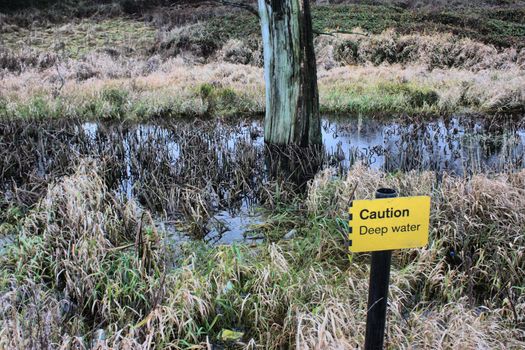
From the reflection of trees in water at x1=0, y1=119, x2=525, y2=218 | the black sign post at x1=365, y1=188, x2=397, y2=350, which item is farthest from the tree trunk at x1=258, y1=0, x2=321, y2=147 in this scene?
the black sign post at x1=365, y1=188, x2=397, y2=350

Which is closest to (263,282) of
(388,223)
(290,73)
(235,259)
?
(235,259)

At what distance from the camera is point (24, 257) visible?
357cm

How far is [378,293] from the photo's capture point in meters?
2.04

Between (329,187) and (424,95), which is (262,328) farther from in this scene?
(424,95)

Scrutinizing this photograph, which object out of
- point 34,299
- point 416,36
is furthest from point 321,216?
point 416,36

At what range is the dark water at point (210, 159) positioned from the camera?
4910mm

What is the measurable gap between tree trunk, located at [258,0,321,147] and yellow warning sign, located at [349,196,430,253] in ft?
13.0

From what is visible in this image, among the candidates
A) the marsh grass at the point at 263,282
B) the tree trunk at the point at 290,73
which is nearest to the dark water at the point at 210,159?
the tree trunk at the point at 290,73

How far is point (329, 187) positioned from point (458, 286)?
181 cm

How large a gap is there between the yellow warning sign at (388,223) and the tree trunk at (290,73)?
396cm

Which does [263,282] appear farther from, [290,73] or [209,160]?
[290,73]

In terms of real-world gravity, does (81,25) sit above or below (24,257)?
above

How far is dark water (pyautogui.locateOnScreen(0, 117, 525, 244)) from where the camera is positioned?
16.1 ft

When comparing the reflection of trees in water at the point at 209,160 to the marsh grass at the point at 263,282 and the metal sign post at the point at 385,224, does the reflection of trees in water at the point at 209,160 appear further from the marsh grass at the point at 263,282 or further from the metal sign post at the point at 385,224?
the metal sign post at the point at 385,224
